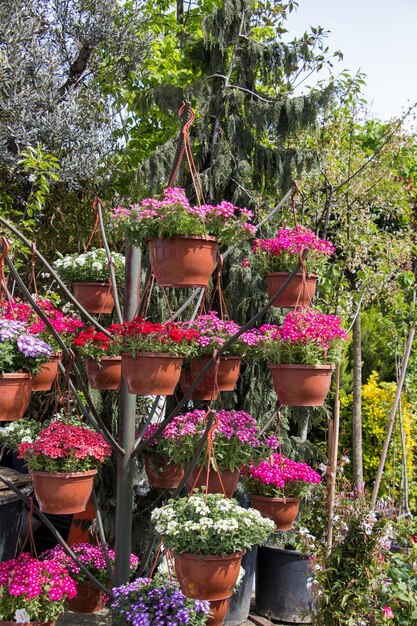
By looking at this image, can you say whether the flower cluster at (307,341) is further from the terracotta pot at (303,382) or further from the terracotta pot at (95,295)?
the terracotta pot at (95,295)

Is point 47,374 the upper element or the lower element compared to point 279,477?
upper

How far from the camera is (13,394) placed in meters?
2.82

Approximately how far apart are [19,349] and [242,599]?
2760 mm

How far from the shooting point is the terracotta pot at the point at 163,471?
3525mm

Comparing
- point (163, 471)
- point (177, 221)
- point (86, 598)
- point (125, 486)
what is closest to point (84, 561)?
point (86, 598)

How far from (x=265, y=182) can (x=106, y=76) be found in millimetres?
2315

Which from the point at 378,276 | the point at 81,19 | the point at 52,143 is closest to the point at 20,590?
the point at 378,276

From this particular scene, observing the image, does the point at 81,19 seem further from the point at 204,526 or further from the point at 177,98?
the point at 204,526

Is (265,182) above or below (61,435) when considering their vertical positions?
above

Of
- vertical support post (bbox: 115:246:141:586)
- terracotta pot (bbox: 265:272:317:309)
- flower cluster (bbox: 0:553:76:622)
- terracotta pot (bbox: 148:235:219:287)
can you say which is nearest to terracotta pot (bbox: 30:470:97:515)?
vertical support post (bbox: 115:246:141:586)

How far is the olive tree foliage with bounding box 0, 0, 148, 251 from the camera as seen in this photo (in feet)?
17.9

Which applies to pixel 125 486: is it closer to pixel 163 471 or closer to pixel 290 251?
pixel 163 471

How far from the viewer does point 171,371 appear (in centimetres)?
271

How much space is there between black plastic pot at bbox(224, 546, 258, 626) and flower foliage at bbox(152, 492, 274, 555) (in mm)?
2170
